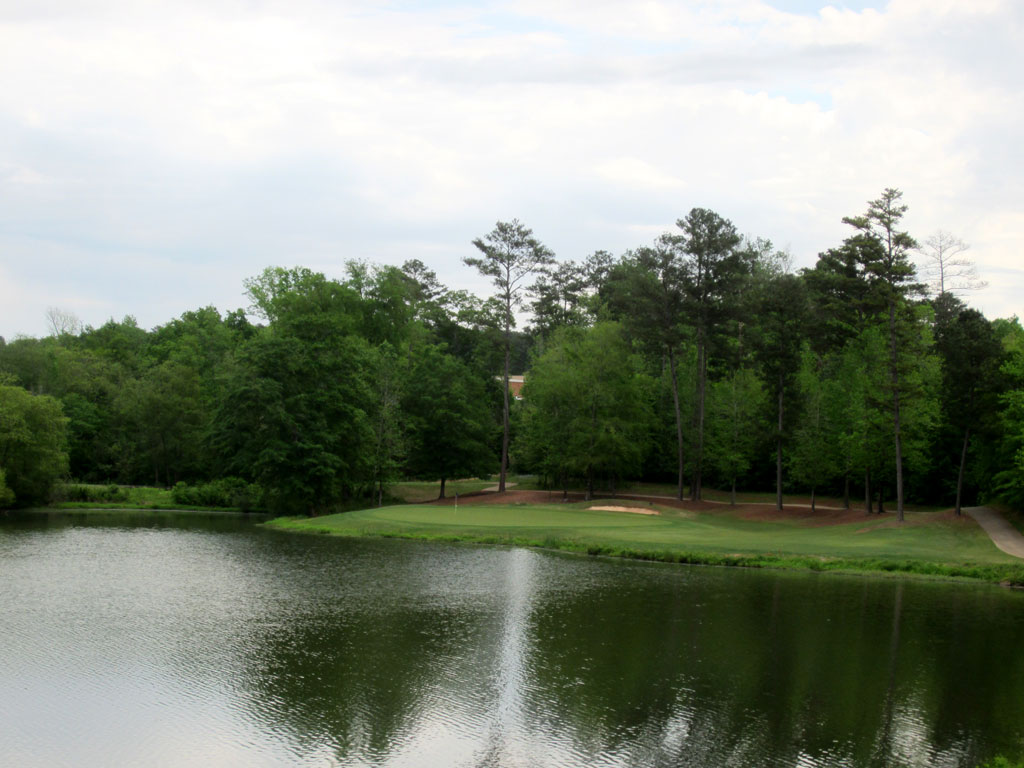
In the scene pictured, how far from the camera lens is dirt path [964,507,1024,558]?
3359 cm

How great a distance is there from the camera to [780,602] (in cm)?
2531

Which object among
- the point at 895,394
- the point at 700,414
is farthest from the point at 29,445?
the point at 895,394

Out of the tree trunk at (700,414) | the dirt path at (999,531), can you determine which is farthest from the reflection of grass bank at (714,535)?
the tree trunk at (700,414)

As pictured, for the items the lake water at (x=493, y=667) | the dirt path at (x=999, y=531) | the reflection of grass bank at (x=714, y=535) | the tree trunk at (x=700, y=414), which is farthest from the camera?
the tree trunk at (x=700, y=414)

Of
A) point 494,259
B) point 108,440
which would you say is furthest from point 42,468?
point 494,259

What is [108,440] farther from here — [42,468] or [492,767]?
[492,767]

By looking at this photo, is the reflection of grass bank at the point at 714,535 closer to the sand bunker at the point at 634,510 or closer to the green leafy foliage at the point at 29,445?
the sand bunker at the point at 634,510

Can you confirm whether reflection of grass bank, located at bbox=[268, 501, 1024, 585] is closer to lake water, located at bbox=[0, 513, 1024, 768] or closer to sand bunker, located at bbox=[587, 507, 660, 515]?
sand bunker, located at bbox=[587, 507, 660, 515]

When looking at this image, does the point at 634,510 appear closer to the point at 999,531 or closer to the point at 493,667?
the point at 999,531

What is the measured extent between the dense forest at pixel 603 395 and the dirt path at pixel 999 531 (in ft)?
4.00

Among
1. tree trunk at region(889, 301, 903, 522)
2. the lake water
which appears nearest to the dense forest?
tree trunk at region(889, 301, 903, 522)

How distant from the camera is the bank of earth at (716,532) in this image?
1262 inches

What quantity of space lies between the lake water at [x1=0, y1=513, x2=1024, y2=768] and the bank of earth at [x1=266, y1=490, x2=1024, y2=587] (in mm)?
2860

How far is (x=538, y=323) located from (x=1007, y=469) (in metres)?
51.0
